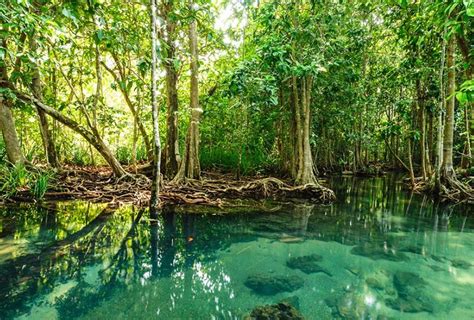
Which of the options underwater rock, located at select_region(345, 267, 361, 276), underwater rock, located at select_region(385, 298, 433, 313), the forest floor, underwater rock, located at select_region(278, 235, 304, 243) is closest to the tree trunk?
the forest floor

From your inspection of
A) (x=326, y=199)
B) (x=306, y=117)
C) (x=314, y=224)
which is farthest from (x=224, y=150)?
(x=314, y=224)

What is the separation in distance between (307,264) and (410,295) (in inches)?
50.1

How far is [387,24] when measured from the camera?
8977 mm

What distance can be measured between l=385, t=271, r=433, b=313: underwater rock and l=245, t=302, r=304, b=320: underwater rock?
1148 mm

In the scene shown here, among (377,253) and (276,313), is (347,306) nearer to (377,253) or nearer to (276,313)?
(276,313)

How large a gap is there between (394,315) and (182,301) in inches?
85.9

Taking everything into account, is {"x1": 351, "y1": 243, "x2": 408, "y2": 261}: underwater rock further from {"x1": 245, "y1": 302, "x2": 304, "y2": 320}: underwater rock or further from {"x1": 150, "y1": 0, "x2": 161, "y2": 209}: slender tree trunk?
{"x1": 150, "y1": 0, "x2": 161, "y2": 209}: slender tree trunk

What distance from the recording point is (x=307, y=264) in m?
4.29

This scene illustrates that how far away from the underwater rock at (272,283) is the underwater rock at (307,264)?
0.30m

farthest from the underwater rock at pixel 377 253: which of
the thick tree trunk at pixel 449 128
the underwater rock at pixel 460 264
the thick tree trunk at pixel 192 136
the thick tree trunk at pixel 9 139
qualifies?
the thick tree trunk at pixel 9 139

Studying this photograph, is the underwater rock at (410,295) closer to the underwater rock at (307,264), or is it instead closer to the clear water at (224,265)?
the clear water at (224,265)

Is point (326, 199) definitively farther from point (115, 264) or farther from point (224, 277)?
point (115, 264)

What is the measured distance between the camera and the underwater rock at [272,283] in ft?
11.6

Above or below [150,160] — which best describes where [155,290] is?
below
